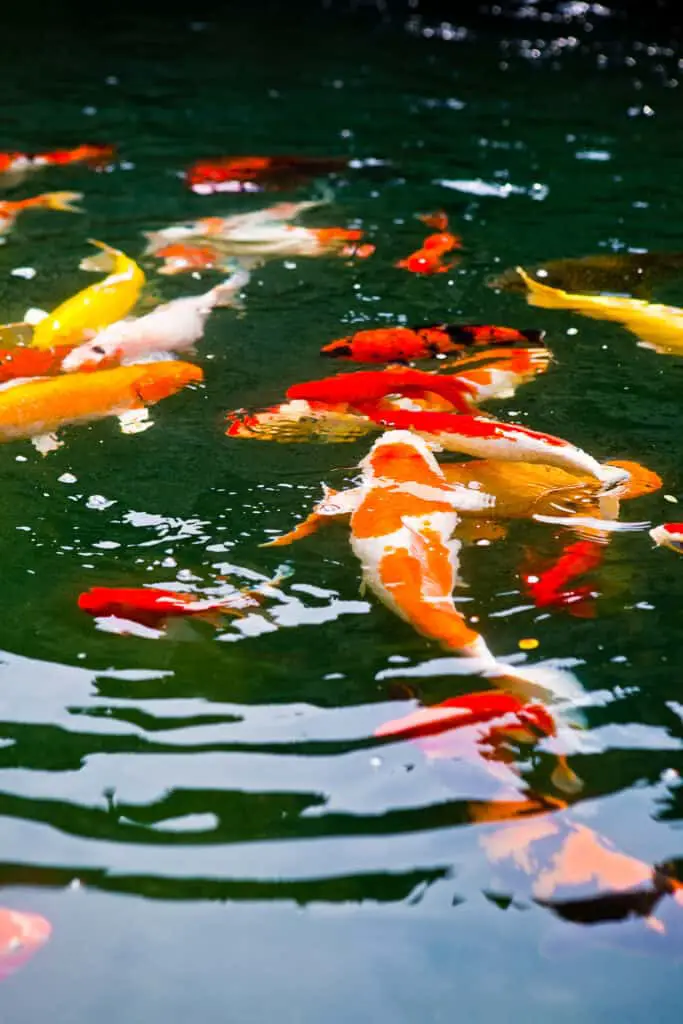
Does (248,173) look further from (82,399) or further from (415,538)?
(415,538)

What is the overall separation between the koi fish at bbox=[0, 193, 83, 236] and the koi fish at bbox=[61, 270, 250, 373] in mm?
1777

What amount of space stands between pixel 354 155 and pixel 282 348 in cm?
328

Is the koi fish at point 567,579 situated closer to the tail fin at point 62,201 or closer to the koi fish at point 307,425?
the koi fish at point 307,425

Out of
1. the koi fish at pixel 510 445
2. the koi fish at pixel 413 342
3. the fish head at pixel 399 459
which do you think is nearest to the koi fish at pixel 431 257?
the koi fish at pixel 413 342

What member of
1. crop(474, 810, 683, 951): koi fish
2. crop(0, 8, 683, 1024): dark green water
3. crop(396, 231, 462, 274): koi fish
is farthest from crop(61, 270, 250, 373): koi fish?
crop(474, 810, 683, 951): koi fish

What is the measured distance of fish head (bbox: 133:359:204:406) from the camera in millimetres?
4105

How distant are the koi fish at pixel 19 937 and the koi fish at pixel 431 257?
4075 mm

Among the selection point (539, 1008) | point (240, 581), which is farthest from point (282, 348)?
point (539, 1008)

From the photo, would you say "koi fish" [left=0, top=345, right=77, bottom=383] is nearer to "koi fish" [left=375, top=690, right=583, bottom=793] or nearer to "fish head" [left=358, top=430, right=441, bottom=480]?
"fish head" [left=358, top=430, right=441, bottom=480]

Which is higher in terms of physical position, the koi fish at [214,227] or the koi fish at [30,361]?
the koi fish at [214,227]

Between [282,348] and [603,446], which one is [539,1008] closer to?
[603,446]

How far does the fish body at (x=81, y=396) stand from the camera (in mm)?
3801

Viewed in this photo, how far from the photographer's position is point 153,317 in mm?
4602

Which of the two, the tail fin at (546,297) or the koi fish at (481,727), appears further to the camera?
the tail fin at (546,297)
